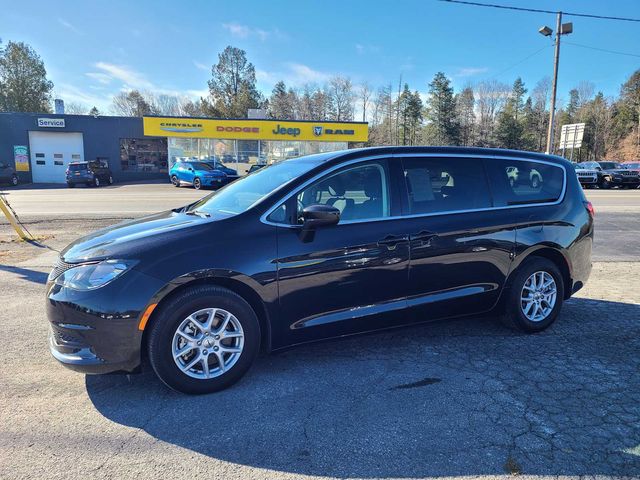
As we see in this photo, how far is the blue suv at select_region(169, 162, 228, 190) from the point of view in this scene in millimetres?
26969

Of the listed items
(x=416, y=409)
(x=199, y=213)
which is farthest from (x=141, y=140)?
(x=416, y=409)

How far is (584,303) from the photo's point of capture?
5449mm

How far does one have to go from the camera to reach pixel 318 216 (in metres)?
3.32

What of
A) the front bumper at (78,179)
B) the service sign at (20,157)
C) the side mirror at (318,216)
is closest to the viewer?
the side mirror at (318,216)

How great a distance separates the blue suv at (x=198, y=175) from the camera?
26969mm

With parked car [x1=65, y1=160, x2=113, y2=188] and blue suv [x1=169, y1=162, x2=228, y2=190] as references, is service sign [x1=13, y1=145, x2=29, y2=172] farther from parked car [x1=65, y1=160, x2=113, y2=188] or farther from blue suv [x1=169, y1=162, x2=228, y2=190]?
blue suv [x1=169, y1=162, x2=228, y2=190]

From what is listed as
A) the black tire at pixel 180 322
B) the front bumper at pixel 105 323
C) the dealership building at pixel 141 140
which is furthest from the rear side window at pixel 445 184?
the dealership building at pixel 141 140

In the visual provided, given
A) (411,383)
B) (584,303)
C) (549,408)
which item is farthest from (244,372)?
(584,303)

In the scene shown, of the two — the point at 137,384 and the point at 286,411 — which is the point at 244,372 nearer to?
the point at 286,411

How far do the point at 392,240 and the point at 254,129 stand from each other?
3406 centimetres

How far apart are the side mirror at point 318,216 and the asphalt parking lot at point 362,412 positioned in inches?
47.7

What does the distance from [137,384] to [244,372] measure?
85cm

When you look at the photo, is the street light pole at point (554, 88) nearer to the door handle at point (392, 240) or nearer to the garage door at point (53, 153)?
the door handle at point (392, 240)

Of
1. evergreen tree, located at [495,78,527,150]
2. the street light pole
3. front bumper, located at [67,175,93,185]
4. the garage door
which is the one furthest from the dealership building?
evergreen tree, located at [495,78,527,150]
